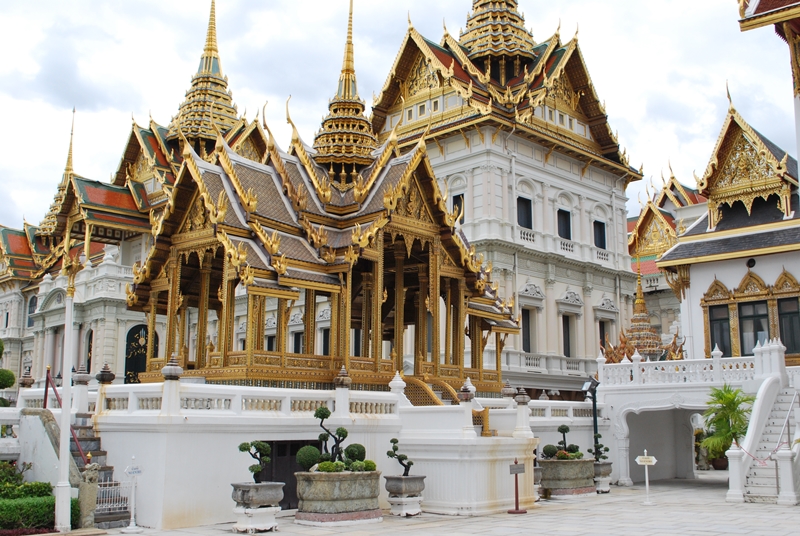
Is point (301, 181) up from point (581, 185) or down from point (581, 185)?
down

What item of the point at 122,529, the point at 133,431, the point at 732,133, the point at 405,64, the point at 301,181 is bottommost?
the point at 122,529

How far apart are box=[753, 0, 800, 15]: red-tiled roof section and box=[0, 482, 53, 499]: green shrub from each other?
13.9 metres

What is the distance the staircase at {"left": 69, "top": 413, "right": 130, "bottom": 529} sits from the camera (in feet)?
38.0

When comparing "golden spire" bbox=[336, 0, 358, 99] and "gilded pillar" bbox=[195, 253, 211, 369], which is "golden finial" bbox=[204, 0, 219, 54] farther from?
"gilded pillar" bbox=[195, 253, 211, 369]

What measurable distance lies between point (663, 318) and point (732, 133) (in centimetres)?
1758

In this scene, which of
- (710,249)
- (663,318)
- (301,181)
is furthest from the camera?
(663,318)

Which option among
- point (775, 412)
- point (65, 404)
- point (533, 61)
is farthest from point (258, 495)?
point (533, 61)

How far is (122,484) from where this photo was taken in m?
11.9

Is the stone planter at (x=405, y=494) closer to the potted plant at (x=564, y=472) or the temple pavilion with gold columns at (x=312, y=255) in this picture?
the temple pavilion with gold columns at (x=312, y=255)

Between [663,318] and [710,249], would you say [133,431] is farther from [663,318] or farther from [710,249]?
[663,318]

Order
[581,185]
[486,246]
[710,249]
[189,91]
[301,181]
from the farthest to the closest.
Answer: [189,91], [581,185], [486,246], [710,249], [301,181]

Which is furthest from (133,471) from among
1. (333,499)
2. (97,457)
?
(333,499)

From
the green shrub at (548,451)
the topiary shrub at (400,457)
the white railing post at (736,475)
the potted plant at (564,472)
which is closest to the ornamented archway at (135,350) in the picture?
the green shrub at (548,451)

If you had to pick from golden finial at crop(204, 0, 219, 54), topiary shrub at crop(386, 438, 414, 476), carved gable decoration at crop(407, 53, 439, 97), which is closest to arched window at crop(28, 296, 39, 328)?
golden finial at crop(204, 0, 219, 54)
